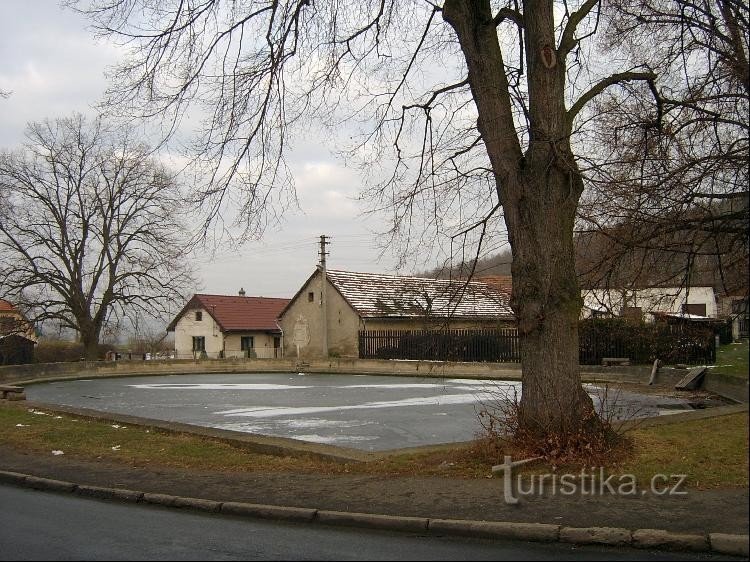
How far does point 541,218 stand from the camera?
9547 millimetres

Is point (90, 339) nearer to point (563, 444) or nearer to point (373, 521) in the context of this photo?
point (563, 444)

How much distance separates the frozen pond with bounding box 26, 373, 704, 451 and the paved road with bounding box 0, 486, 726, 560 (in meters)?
4.64

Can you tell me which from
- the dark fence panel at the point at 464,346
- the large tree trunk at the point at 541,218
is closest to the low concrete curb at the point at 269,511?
the large tree trunk at the point at 541,218

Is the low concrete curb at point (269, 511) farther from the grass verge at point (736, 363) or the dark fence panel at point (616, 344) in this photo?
the dark fence panel at point (616, 344)

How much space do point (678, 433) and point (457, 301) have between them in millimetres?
3814

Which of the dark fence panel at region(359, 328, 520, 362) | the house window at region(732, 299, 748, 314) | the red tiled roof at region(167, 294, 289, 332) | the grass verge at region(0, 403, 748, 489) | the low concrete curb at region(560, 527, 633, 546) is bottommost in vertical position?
the low concrete curb at region(560, 527, 633, 546)

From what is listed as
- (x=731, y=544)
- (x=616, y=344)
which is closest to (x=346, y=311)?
(x=616, y=344)

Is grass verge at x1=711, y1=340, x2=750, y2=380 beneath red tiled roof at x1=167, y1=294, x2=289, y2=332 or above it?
beneath

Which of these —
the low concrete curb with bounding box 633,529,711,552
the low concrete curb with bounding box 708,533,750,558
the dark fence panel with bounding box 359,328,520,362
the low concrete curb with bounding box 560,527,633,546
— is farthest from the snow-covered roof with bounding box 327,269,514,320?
the low concrete curb with bounding box 708,533,750,558

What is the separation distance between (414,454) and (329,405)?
29.2ft

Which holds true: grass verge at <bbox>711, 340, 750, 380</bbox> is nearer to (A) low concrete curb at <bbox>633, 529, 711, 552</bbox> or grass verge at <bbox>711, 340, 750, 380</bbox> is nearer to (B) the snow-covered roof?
(A) low concrete curb at <bbox>633, 529, 711, 552</bbox>

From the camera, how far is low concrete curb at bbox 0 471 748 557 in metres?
6.04

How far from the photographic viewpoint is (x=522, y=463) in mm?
8703

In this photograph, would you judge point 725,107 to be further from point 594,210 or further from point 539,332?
point 539,332
